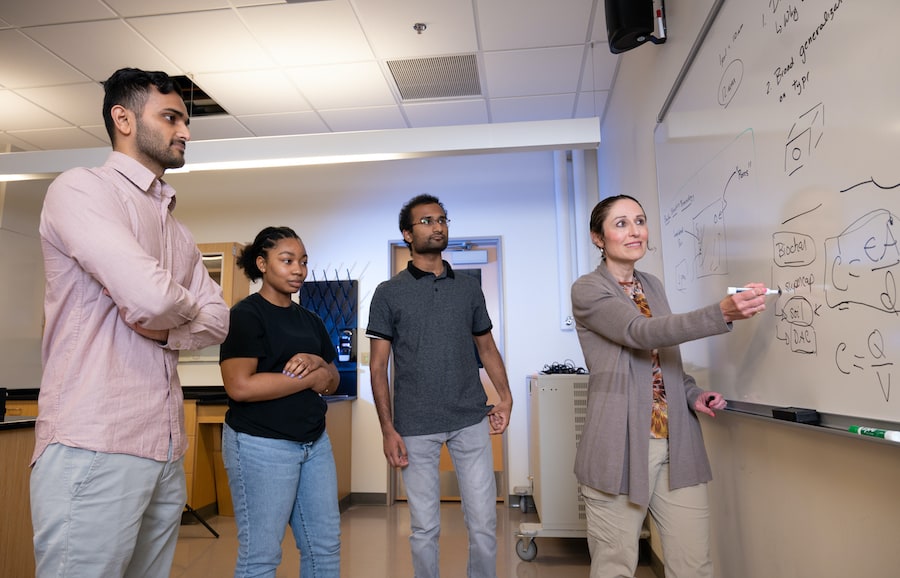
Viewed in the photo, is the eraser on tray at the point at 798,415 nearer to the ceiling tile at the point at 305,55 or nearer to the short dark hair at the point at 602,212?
the short dark hair at the point at 602,212

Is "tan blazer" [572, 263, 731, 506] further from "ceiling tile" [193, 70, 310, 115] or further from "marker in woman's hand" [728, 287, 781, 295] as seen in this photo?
"ceiling tile" [193, 70, 310, 115]

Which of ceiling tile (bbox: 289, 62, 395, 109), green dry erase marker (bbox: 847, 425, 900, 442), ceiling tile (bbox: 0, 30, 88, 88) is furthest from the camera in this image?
ceiling tile (bbox: 289, 62, 395, 109)

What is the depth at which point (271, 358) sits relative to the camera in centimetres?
166

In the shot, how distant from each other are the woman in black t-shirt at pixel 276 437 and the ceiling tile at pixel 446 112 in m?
2.32

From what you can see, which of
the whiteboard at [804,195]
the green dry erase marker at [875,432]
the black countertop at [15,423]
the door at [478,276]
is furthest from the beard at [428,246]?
the door at [478,276]

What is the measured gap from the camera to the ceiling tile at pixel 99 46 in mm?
2866

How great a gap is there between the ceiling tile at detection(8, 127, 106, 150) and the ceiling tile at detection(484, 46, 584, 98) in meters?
3.09

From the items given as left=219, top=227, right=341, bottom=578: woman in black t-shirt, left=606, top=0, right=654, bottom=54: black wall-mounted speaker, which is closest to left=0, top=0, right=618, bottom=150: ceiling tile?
left=606, top=0, right=654, bottom=54: black wall-mounted speaker

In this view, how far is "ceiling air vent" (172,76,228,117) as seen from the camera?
3.47m

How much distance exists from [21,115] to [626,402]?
14.6 ft

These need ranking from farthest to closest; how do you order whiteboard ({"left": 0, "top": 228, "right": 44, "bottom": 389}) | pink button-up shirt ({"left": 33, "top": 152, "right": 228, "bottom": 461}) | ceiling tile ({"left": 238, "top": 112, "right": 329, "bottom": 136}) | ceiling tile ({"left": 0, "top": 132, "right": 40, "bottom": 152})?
whiteboard ({"left": 0, "top": 228, "right": 44, "bottom": 389})
ceiling tile ({"left": 0, "top": 132, "right": 40, "bottom": 152})
ceiling tile ({"left": 238, "top": 112, "right": 329, "bottom": 136})
pink button-up shirt ({"left": 33, "top": 152, "right": 228, "bottom": 461})

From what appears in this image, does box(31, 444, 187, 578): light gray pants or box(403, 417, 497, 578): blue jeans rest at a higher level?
box(31, 444, 187, 578): light gray pants

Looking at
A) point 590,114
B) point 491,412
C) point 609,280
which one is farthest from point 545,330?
point 609,280

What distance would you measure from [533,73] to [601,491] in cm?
268
